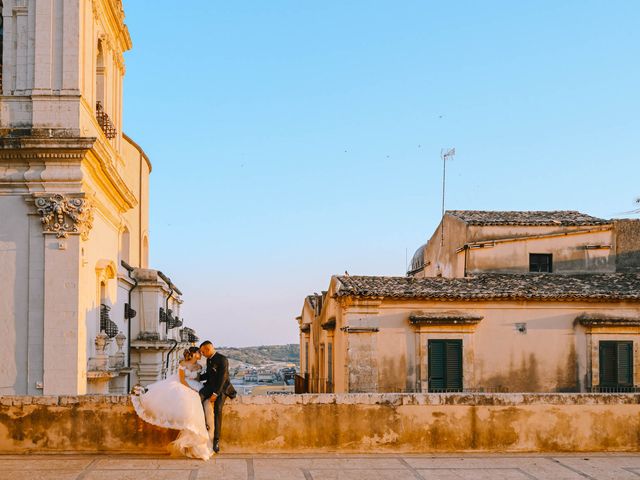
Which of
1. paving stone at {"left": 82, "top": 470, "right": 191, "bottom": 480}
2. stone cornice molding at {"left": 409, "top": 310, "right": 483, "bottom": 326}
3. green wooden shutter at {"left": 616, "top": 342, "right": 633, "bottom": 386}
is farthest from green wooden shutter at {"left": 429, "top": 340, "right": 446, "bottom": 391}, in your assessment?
paving stone at {"left": 82, "top": 470, "right": 191, "bottom": 480}

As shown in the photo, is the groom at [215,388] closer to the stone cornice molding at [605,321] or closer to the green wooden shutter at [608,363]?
the stone cornice molding at [605,321]

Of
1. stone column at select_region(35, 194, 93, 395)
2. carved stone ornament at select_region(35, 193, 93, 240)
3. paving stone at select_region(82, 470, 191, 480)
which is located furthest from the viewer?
carved stone ornament at select_region(35, 193, 93, 240)

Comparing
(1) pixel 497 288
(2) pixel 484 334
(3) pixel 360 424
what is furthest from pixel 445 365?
(3) pixel 360 424

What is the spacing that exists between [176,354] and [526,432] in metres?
26.5

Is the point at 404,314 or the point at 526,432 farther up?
the point at 404,314

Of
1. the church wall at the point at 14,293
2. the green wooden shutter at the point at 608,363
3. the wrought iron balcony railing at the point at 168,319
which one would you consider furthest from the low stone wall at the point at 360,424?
the wrought iron balcony railing at the point at 168,319

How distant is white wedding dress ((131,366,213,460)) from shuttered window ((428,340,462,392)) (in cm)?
1433

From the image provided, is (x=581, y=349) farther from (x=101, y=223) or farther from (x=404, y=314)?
(x=101, y=223)

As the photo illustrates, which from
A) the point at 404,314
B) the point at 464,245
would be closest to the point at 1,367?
the point at 404,314

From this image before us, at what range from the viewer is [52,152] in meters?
18.3

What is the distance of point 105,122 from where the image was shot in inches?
920

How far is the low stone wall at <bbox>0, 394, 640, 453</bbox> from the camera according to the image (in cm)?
1055

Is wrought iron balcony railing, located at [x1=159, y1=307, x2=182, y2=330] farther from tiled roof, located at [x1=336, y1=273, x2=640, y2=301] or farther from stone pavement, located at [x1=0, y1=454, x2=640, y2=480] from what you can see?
stone pavement, located at [x1=0, y1=454, x2=640, y2=480]

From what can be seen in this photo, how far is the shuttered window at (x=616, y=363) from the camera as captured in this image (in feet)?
80.0
